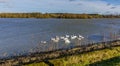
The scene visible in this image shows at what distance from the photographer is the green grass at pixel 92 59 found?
16125 mm

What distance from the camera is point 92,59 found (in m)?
18.2

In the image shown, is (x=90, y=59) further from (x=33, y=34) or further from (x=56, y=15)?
(x=56, y=15)

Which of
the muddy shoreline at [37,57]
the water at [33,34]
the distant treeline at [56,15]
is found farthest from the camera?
the distant treeline at [56,15]

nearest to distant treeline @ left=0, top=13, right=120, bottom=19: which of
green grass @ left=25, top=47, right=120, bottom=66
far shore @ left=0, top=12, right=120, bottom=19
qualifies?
far shore @ left=0, top=12, right=120, bottom=19

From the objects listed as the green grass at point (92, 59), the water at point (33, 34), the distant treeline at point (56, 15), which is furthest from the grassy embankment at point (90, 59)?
the distant treeline at point (56, 15)

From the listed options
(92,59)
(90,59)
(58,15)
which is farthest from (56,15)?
(90,59)

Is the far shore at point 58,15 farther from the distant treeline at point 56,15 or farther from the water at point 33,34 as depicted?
the water at point 33,34

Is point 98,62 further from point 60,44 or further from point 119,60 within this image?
point 60,44

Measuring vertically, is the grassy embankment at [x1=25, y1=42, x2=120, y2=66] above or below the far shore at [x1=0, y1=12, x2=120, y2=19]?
above

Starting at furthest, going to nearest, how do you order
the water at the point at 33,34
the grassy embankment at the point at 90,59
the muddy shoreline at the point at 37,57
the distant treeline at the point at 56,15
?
the distant treeline at the point at 56,15, the water at the point at 33,34, the muddy shoreline at the point at 37,57, the grassy embankment at the point at 90,59

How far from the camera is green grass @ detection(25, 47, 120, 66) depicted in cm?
1612

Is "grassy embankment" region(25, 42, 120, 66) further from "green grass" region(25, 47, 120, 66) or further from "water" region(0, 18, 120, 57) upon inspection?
"water" region(0, 18, 120, 57)

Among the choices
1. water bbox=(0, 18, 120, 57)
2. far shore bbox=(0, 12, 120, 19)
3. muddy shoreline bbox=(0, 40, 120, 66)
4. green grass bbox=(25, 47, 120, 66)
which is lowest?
far shore bbox=(0, 12, 120, 19)

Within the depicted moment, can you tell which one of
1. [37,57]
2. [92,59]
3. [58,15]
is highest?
[92,59]
